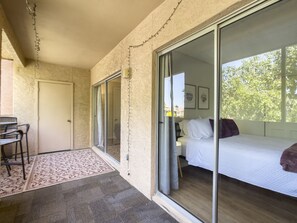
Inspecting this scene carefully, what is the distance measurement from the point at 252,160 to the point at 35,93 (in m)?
5.07

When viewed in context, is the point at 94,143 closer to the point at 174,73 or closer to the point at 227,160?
the point at 174,73

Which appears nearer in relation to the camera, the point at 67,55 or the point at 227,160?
the point at 227,160

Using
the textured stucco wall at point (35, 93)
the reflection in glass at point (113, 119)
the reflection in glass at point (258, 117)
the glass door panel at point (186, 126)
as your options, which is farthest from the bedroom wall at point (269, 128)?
the textured stucco wall at point (35, 93)

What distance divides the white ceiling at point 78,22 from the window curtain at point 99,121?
1.37m

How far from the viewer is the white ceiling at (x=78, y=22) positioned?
6.61 feet

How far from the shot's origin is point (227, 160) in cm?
201

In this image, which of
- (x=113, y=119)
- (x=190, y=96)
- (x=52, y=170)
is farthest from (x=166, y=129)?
(x=52, y=170)

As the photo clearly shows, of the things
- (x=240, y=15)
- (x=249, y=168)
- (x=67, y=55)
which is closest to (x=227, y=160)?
(x=249, y=168)

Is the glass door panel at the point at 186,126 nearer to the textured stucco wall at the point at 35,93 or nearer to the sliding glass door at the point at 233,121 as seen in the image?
the sliding glass door at the point at 233,121

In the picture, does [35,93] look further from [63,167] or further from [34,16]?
[34,16]

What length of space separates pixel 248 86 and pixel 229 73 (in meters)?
0.76

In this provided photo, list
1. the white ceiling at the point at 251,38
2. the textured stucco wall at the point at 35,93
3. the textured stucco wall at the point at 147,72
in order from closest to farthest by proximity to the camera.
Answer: the textured stucco wall at the point at 147,72 < the white ceiling at the point at 251,38 < the textured stucco wall at the point at 35,93

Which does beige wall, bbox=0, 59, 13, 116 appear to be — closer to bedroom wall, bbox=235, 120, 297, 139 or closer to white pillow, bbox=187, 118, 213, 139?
white pillow, bbox=187, 118, 213, 139

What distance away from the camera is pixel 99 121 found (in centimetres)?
459
